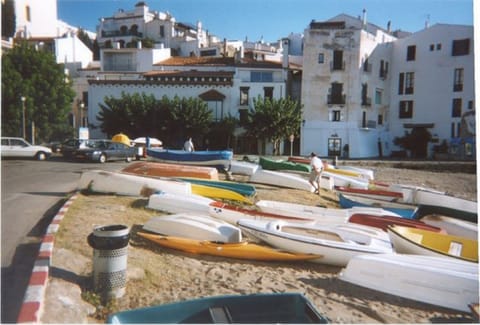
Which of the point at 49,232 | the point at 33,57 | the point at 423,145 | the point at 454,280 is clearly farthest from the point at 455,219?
the point at 33,57

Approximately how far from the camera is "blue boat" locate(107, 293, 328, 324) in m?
2.32

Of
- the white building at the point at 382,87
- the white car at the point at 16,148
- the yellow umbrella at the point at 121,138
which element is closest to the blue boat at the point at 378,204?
the white building at the point at 382,87

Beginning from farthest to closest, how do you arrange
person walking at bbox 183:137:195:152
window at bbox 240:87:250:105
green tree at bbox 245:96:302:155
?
1. window at bbox 240:87:250:105
2. person walking at bbox 183:137:195:152
3. green tree at bbox 245:96:302:155

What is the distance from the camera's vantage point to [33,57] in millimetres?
3773

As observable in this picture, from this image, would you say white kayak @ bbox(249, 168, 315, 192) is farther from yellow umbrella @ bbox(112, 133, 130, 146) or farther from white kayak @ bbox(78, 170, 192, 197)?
yellow umbrella @ bbox(112, 133, 130, 146)

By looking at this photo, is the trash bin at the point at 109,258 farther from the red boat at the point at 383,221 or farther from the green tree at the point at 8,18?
the red boat at the point at 383,221

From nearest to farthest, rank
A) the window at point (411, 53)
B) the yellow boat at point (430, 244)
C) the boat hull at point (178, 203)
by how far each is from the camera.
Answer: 1. the yellow boat at point (430, 244)
2. the boat hull at point (178, 203)
3. the window at point (411, 53)

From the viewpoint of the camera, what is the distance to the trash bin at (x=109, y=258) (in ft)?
8.16

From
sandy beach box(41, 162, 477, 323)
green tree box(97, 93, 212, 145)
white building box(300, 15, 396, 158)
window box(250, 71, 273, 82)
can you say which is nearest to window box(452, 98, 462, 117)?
white building box(300, 15, 396, 158)

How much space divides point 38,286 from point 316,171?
6025 mm

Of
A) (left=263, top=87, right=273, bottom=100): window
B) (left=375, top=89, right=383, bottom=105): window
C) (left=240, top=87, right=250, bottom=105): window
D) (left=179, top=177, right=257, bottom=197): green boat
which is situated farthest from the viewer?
(left=263, top=87, right=273, bottom=100): window

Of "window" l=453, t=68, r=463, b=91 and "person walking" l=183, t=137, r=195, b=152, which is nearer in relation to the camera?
"window" l=453, t=68, r=463, b=91

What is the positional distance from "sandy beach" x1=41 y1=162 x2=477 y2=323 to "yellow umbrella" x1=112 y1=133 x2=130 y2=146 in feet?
11.3

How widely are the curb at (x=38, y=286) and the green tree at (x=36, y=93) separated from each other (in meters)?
1.04
